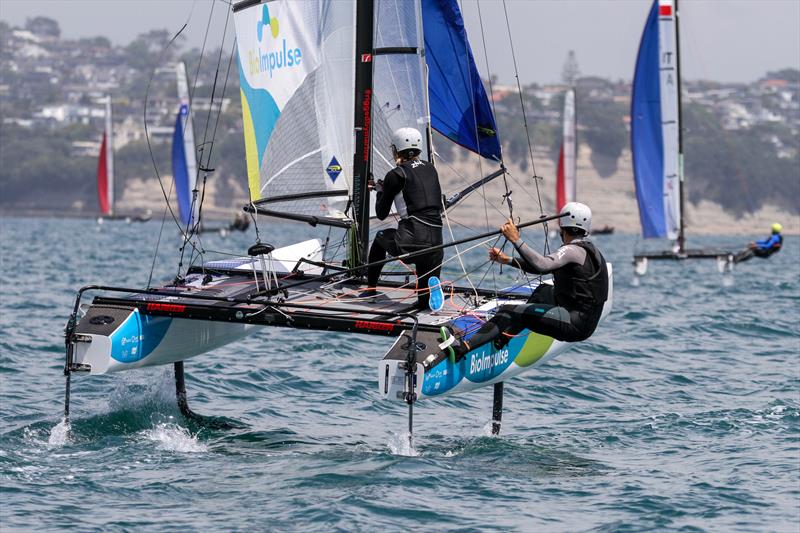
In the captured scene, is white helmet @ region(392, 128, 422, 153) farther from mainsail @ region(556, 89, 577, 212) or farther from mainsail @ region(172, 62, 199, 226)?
mainsail @ region(556, 89, 577, 212)

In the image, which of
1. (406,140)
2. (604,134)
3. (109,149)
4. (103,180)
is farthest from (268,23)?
(604,134)

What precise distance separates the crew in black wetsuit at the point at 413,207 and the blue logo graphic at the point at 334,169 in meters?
1.29

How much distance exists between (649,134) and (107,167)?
126ft

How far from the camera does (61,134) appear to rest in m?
134

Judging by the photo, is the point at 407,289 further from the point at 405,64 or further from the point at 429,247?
the point at 405,64

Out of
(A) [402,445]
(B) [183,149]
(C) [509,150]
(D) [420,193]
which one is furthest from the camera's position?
(C) [509,150]

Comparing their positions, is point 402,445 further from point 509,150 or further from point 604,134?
point 604,134

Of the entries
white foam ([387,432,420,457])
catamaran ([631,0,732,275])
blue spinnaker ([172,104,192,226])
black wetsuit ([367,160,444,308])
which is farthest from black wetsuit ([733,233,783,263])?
blue spinnaker ([172,104,192,226])

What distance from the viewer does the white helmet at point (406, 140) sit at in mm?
9414

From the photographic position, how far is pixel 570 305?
8680mm

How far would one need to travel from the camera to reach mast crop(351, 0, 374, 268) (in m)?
10.4

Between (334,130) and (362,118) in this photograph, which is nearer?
(362,118)

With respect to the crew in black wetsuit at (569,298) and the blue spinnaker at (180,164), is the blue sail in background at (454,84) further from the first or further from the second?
the blue spinnaker at (180,164)

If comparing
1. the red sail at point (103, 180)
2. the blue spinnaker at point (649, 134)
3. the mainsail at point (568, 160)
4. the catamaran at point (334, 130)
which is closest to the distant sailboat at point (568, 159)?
the mainsail at point (568, 160)
